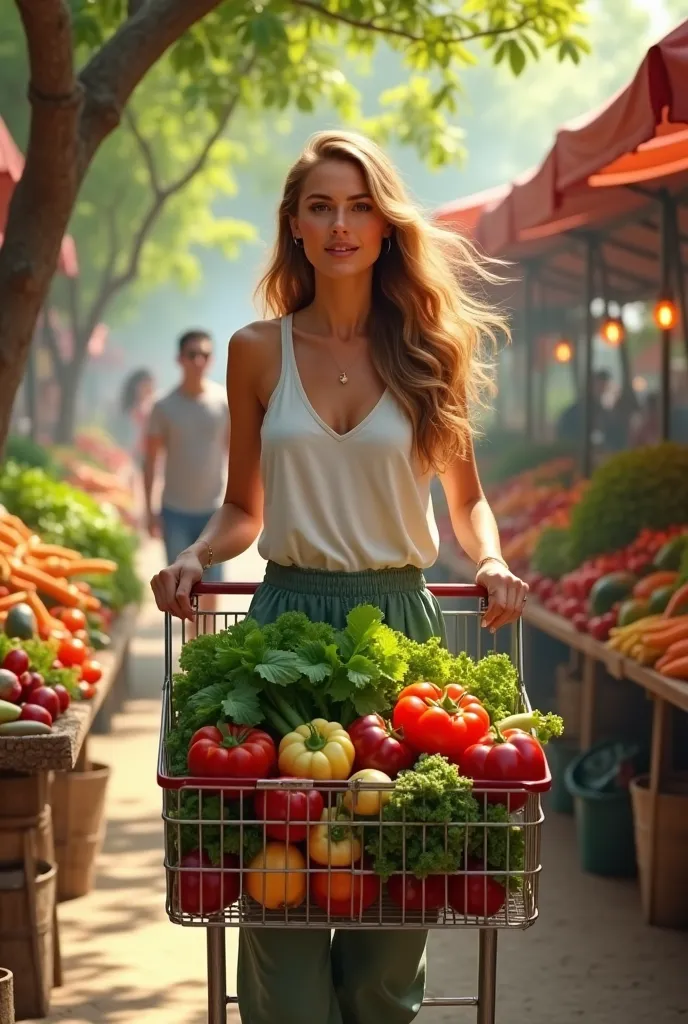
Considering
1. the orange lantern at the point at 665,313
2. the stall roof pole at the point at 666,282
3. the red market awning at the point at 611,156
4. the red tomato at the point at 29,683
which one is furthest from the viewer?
the orange lantern at the point at 665,313

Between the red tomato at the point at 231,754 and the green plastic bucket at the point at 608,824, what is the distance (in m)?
4.20

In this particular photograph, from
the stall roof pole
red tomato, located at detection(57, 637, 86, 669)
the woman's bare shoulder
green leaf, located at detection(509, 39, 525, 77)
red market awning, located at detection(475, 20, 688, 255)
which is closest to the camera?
the woman's bare shoulder

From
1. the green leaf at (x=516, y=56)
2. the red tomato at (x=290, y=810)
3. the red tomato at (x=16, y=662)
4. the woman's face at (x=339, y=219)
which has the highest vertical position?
the green leaf at (x=516, y=56)

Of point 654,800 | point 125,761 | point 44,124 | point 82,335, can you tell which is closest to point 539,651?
point 125,761

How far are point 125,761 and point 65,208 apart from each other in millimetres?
4619

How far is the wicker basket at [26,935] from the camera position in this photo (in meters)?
5.42

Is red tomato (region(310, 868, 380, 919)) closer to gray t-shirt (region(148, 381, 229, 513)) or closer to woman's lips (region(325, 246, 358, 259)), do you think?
woman's lips (region(325, 246, 358, 259))

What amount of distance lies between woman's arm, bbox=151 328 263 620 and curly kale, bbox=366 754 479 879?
2.76 ft

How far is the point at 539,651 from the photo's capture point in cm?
1147

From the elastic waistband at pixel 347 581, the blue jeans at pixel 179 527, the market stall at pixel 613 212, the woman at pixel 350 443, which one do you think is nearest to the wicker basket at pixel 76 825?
the market stall at pixel 613 212

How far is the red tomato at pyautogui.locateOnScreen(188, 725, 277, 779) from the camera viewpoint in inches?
130

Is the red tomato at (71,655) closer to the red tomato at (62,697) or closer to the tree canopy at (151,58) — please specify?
the red tomato at (62,697)

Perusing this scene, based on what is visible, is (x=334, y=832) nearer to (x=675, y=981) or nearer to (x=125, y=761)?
(x=675, y=981)

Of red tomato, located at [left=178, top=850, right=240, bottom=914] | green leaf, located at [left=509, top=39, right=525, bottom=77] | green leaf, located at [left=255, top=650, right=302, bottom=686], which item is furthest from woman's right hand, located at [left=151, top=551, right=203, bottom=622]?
green leaf, located at [left=509, top=39, right=525, bottom=77]
